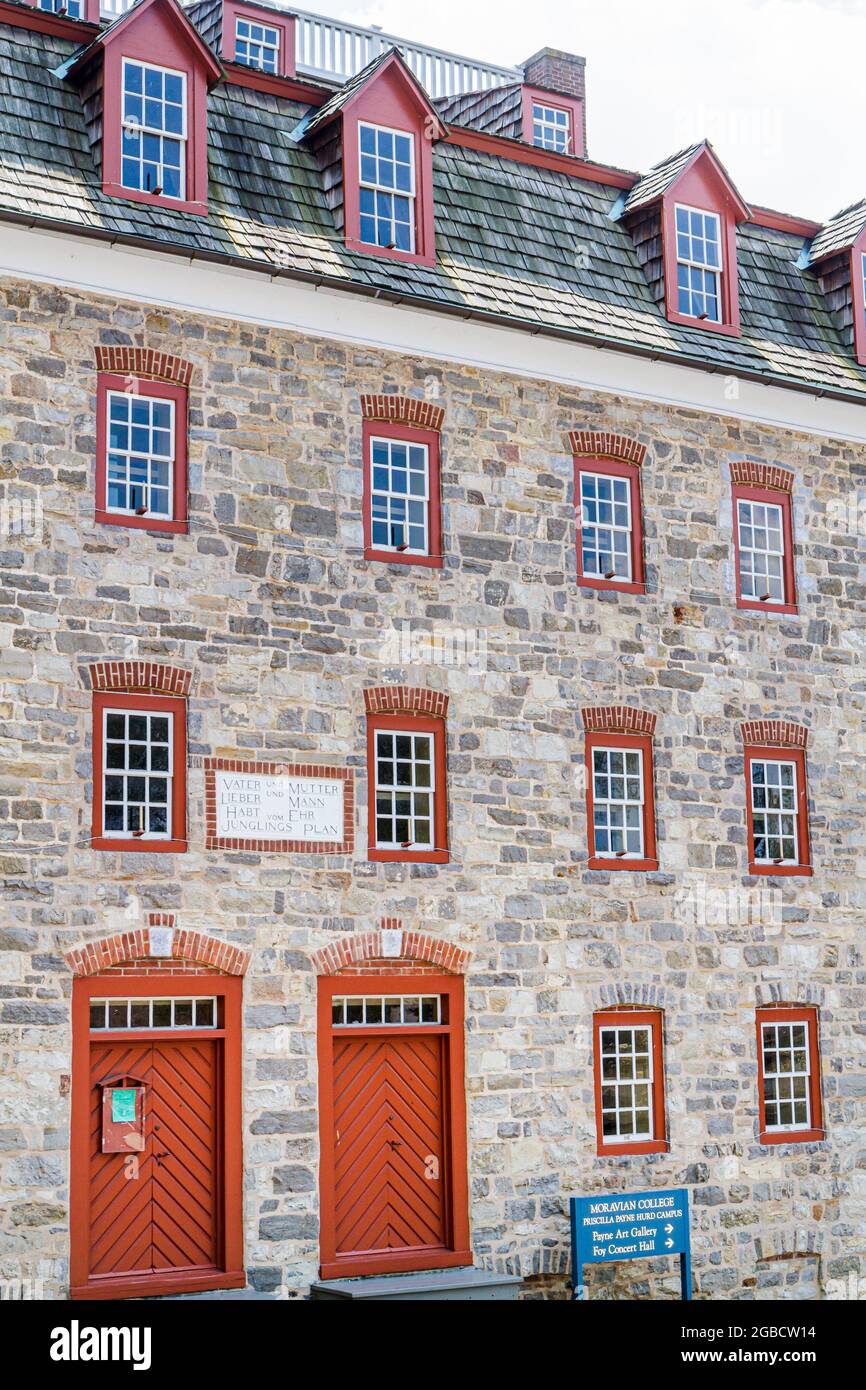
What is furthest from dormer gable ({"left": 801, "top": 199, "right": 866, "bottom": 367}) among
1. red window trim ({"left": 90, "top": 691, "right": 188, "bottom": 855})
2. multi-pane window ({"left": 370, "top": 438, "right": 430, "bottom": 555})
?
red window trim ({"left": 90, "top": 691, "right": 188, "bottom": 855})

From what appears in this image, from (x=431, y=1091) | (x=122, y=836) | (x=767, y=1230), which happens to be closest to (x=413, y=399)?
(x=122, y=836)

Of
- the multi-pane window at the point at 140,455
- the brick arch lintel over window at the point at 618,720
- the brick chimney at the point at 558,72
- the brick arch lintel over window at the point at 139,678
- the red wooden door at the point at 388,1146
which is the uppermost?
the brick chimney at the point at 558,72

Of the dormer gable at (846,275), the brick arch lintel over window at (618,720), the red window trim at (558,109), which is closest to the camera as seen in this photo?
the brick arch lintel over window at (618,720)

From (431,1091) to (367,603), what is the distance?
4760 millimetres

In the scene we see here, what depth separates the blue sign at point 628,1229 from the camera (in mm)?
17156

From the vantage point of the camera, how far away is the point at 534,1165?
56.7 ft

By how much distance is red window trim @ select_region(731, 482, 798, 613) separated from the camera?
1981 cm

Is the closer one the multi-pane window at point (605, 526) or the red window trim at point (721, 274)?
the multi-pane window at point (605, 526)

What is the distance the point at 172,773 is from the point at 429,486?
4116 mm

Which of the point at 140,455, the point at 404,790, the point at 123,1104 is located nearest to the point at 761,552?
the point at 404,790

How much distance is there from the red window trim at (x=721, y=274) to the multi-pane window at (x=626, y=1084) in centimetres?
796

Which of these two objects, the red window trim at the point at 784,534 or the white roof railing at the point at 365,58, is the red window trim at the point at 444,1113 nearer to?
the red window trim at the point at 784,534

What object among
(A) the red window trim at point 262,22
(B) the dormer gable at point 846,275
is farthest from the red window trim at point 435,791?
(A) the red window trim at point 262,22

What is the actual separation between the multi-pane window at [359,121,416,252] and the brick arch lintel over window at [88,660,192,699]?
202 inches
